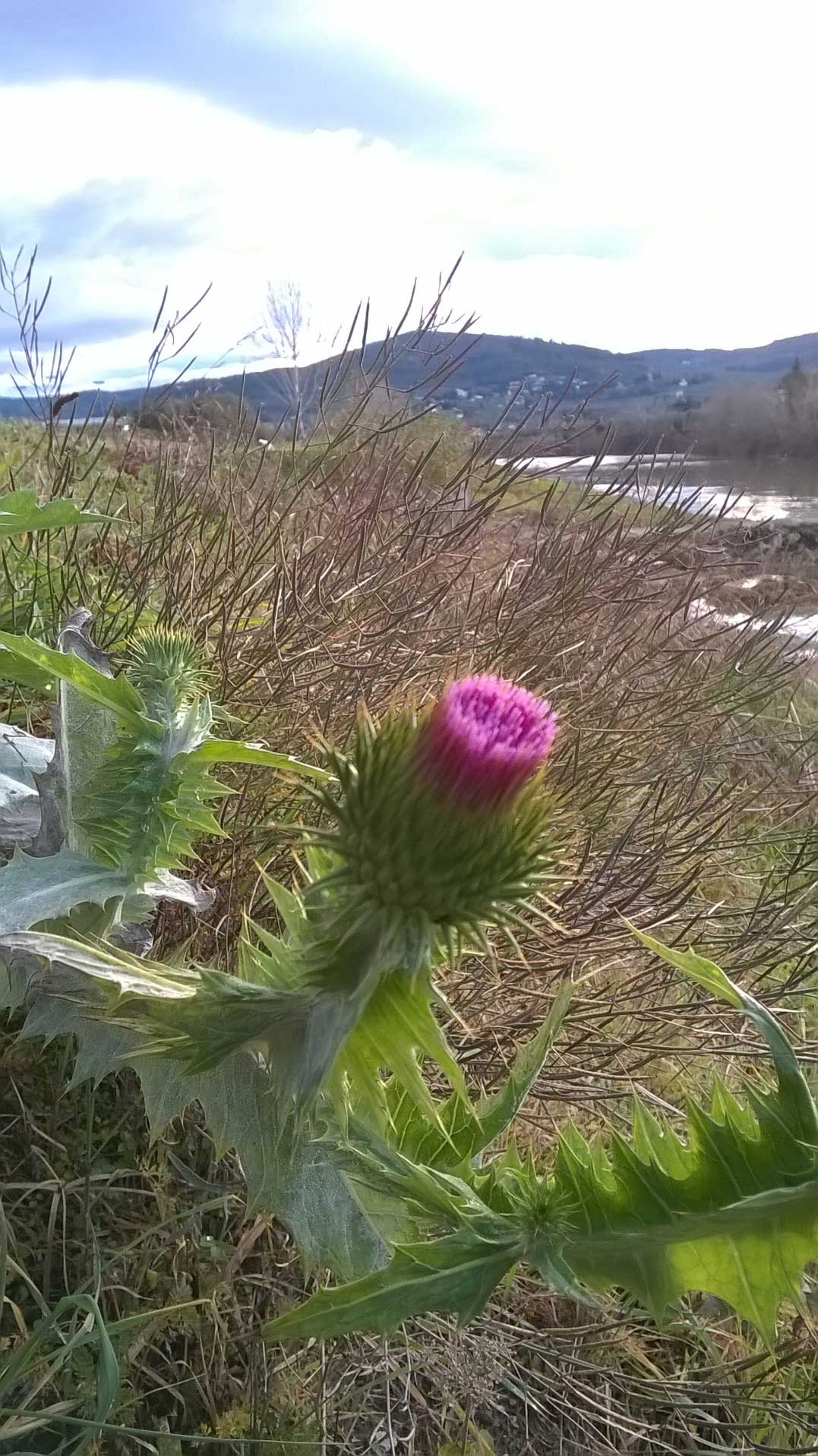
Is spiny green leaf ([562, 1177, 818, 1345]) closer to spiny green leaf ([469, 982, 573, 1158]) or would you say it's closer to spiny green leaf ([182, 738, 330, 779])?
spiny green leaf ([469, 982, 573, 1158])

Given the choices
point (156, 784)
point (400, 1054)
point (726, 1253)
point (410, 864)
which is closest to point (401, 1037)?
point (400, 1054)

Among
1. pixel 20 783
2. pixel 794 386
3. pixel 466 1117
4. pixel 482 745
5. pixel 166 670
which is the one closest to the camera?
pixel 482 745

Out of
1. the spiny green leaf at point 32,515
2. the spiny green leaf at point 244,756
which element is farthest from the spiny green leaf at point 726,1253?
the spiny green leaf at point 32,515

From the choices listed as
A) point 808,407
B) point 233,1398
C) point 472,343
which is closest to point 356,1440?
point 233,1398

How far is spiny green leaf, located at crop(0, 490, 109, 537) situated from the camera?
1544 millimetres

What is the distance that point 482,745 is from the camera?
1050 millimetres

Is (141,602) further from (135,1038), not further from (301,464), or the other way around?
(135,1038)

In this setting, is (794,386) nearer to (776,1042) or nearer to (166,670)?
(166,670)

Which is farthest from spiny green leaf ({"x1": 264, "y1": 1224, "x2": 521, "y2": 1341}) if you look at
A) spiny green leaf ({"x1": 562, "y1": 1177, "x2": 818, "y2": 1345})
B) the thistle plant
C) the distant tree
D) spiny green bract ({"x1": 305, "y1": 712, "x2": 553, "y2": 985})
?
the distant tree

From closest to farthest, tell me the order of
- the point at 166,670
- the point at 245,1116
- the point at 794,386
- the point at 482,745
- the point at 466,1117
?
the point at 482,745 → the point at 245,1116 → the point at 466,1117 → the point at 166,670 → the point at 794,386

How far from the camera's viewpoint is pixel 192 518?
248 cm

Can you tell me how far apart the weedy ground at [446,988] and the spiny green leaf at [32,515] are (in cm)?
28

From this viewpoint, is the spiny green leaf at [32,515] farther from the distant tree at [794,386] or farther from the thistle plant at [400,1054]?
the distant tree at [794,386]

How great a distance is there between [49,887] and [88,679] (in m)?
0.35
